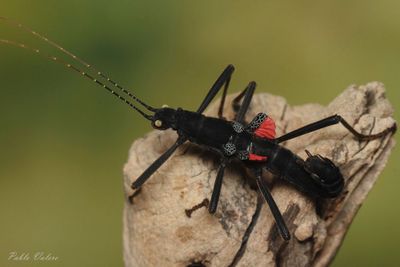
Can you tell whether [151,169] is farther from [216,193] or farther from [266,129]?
[266,129]

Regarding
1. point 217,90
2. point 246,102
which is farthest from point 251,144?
point 217,90

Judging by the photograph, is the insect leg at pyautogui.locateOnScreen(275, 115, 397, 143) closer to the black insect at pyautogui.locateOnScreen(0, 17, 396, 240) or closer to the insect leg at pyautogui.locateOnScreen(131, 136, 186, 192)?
the black insect at pyautogui.locateOnScreen(0, 17, 396, 240)

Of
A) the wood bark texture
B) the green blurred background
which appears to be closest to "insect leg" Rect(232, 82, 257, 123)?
the wood bark texture

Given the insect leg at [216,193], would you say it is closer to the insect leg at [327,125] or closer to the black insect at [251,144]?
the black insect at [251,144]

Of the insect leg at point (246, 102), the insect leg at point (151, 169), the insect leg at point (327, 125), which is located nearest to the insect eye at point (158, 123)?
the insect leg at point (151, 169)

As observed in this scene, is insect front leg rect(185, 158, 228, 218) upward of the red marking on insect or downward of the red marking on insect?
downward
